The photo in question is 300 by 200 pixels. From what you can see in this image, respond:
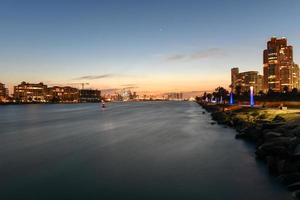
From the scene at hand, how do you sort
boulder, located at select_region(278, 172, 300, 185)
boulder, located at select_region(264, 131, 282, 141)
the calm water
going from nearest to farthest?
1. boulder, located at select_region(278, 172, 300, 185)
2. the calm water
3. boulder, located at select_region(264, 131, 282, 141)

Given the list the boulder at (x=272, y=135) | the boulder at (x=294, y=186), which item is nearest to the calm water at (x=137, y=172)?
→ the boulder at (x=294, y=186)

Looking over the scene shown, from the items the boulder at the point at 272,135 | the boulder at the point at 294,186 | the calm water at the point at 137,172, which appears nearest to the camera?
the boulder at the point at 294,186

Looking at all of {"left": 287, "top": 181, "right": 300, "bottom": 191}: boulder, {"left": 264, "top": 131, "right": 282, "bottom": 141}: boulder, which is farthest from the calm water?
{"left": 264, "top": 131, "right": 282, "bottom": 141}: boulder

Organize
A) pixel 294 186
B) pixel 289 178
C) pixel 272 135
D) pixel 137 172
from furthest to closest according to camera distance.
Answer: pixel 272 135
pixel 137 172
pixel 289 178
pixel 294 186

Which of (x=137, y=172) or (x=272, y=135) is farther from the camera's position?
(x=272, y=135)

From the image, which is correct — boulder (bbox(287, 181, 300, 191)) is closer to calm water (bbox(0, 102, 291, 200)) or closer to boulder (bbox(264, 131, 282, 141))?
calm water (bbox(0, 102, 291, 200))

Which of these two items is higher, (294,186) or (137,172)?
(294,186)

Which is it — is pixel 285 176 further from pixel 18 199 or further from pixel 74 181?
pixel 18 199

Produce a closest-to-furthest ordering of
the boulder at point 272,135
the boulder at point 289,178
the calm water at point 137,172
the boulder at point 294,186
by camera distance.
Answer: the boulder at point 294,186, the boulder at point 289,178, the calm water at point 137,172, the boulder at point 272,135

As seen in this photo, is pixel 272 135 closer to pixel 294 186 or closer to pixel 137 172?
pixel 294 186

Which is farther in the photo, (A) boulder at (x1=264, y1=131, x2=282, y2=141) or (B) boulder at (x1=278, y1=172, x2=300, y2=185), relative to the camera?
(A) boulder at (x1=264, y1=131, x2=282, y2=141)

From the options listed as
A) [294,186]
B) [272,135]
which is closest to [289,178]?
[294,186]

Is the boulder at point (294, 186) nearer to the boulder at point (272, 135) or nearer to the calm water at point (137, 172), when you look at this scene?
the calm water at point (137, 172)

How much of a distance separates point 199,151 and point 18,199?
2065 centimetres
